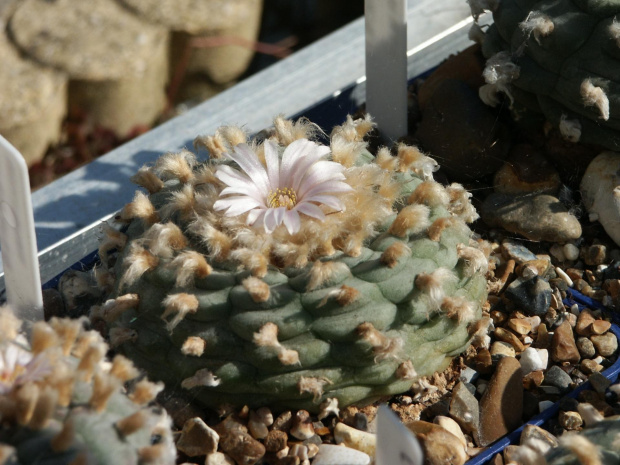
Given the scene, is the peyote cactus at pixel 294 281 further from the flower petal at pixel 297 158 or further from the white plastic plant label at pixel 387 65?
the white plastic plant label at pixel 387 65

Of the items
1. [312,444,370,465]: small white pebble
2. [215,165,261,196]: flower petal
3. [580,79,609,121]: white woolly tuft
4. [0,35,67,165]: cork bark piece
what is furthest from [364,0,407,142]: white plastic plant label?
[0,35,67,165]: cork bark piece

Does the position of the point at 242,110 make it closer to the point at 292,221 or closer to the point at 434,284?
the point at 292,221

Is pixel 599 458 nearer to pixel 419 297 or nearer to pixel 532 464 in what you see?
pixel 532 464

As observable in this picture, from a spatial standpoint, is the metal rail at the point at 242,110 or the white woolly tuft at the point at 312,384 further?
the metal rail at the point at 242,110

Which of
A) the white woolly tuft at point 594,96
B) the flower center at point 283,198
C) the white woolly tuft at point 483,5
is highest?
the white woolly tuft at point 483,5

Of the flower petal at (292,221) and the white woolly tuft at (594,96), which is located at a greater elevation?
the white woolly tuft at (594,96)

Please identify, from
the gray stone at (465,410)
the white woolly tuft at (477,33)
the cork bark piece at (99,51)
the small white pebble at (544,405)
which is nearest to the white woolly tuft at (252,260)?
the gray stone at (465,410)
